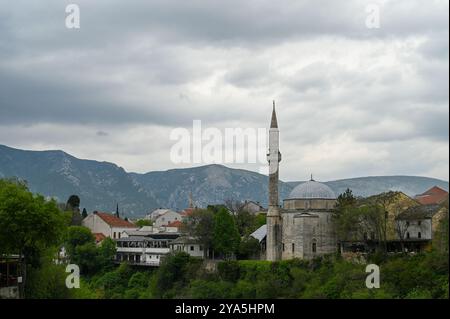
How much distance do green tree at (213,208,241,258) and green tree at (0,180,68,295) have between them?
71.6 feet

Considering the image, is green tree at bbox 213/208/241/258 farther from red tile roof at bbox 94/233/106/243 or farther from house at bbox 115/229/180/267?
red tile roof at bbox 94/233/106/243

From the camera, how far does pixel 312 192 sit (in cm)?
6181

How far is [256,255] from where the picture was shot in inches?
2667

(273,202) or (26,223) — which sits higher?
(273,202)

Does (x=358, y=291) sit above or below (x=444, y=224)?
below

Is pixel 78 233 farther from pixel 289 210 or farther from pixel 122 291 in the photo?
pixel 289 210

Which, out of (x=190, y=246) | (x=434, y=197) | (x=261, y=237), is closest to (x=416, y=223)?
(x=434, y=197)

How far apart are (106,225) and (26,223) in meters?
56.1

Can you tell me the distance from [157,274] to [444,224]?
3077cm

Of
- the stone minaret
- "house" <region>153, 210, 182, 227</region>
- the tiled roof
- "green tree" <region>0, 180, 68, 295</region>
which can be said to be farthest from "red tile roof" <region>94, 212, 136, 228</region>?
the tiled roof

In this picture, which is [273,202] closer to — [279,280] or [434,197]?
[279,280]

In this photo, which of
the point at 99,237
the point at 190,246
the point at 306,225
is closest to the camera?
the point at 306,225

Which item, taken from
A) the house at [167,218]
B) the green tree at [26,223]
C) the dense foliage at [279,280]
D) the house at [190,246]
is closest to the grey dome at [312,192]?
the dense foliage at [279,280]
